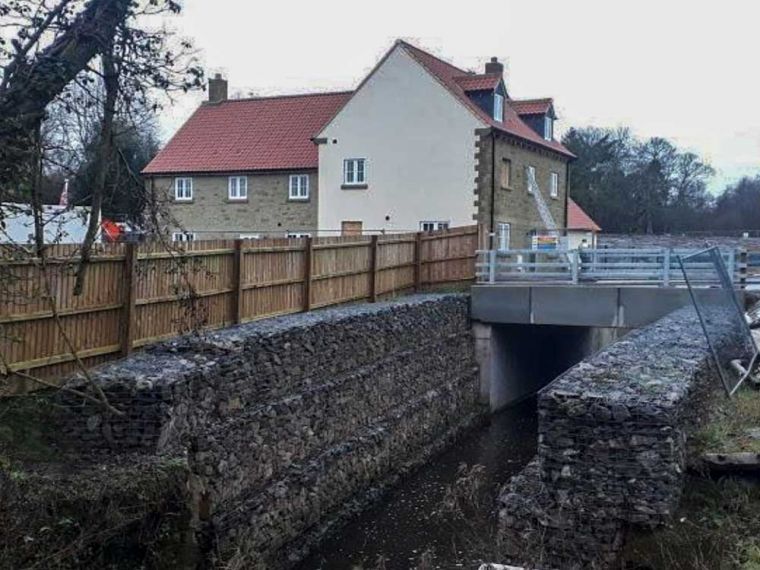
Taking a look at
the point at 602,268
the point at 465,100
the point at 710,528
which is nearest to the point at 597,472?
the point at 710,528

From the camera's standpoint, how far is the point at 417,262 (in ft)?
68.7

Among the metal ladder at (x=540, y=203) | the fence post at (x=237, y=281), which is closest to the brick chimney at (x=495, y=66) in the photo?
the metal ladder at (x=540, y=203)

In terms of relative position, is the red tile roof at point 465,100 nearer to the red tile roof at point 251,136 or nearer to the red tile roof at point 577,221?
the red tile roof at point 251,136

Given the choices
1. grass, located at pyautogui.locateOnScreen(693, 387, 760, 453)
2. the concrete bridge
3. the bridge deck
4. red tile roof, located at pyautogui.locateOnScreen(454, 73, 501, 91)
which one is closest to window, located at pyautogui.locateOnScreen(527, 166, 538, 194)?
red tile roof, located at pyautogui.locateOnScreen(454, 73, 501, 91)

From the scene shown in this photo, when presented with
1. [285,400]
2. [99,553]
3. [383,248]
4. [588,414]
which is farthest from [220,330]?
[383,248]

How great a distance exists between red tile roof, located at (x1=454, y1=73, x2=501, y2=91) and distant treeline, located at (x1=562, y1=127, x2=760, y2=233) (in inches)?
1309

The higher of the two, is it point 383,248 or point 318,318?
point 383,248

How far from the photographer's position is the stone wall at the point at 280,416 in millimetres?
8531

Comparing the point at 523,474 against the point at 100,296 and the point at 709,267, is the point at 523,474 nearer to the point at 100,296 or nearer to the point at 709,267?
the point at 100,296

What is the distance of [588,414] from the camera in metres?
7.06

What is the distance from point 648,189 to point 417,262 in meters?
49.9

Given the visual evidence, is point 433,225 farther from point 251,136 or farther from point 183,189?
point 183,189

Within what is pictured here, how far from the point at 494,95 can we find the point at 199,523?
835 inches

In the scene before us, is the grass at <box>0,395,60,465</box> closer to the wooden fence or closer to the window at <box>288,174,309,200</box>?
the wooden fence
